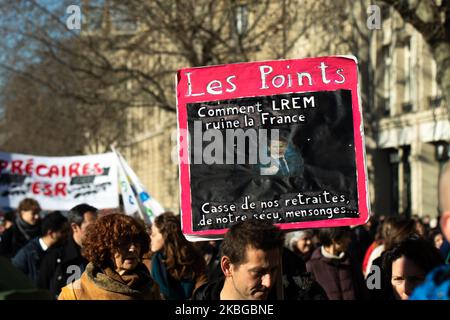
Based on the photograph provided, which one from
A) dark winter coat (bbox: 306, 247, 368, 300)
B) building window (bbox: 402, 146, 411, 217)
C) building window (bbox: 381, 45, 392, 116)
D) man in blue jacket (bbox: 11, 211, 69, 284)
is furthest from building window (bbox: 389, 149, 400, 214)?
dark winter coat (bbox: 306, 247, 368, 300)

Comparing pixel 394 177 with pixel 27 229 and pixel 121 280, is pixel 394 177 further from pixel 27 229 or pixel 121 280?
pixel 121 280

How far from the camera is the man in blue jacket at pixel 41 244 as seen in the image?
324 inches

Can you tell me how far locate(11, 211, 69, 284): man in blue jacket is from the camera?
27.0 ft

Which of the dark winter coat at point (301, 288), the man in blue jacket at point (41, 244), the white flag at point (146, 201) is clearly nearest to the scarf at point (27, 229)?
Answer: the man in blue jacket at point (41, 244)

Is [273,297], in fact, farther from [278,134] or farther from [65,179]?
[65,179]

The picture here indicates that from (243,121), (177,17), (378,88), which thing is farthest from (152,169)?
(243,121)

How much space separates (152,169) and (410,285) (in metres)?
55.2

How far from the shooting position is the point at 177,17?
23.4 metres

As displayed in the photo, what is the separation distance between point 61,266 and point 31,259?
855 millimetres

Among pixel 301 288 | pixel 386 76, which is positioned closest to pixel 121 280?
pixel 301 288

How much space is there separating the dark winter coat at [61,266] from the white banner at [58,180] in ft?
19.4

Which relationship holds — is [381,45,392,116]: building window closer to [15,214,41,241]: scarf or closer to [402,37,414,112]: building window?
[402,37,414,112]: building window

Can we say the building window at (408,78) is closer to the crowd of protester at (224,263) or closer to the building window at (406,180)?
the building window at (406,180)

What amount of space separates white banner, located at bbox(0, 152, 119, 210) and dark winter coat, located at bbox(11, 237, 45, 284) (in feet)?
18.0
